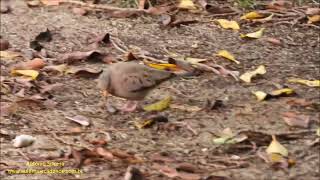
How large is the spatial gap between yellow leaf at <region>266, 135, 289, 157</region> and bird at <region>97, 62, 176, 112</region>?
891 millimetres

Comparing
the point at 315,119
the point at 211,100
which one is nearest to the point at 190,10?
the point at 211,100

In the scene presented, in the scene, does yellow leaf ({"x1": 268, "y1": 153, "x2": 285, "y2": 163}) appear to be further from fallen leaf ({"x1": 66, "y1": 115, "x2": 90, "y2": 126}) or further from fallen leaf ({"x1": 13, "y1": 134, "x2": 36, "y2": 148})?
fallen leaf ({"x1": 13, "y1": 134, "x2": 36, "y2": 148})

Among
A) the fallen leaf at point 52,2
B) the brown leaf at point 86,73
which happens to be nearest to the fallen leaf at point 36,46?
the brown leaf at point 86,73

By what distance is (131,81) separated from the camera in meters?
4.22

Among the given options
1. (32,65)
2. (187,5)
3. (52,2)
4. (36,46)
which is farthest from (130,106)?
(52,2)

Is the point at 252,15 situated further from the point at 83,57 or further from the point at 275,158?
the point at 275,158

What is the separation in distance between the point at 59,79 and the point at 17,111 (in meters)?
0.52

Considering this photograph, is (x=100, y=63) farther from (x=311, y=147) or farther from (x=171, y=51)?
(x=311, y=147)

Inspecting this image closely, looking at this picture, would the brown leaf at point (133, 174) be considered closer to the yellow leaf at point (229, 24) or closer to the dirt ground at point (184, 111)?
the dirt ground at point (184, 111)

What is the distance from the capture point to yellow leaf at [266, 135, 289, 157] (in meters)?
3.53

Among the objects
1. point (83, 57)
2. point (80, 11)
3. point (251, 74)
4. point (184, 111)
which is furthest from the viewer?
point (80, 11)

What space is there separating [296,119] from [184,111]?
0.67 meters

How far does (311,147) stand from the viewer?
3.59m

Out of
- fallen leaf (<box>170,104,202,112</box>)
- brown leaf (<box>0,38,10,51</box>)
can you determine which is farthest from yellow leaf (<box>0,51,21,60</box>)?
fallen leaf (<box>170,104,202,112</box>)
